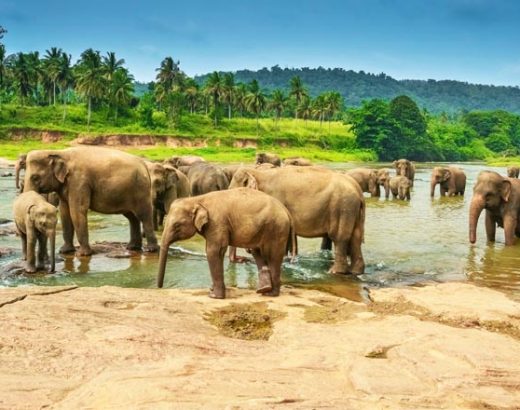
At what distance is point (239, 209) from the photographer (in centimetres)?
805

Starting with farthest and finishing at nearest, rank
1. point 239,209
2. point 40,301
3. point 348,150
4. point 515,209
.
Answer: point 348,150, point 515,209, point 239,209, point 40,301

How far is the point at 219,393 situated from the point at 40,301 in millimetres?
3374

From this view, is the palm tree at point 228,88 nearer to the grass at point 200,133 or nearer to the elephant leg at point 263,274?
the grass at point 200,133

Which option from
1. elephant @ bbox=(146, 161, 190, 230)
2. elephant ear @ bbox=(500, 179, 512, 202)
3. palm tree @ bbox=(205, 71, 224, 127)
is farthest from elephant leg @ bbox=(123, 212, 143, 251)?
palm tree @ bbox=(205, 71, 224, 127)

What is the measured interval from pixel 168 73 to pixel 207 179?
280ft

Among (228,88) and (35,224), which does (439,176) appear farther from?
(228,88)

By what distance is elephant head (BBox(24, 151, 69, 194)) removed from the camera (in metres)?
11.1

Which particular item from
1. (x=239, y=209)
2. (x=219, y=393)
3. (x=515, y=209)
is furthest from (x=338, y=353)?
(x=515, y=209)

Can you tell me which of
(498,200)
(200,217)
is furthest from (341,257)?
(498,200)

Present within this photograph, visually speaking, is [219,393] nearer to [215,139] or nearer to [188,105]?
[215,139]

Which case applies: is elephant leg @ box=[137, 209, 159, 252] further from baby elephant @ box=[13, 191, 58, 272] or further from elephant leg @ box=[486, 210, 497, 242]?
elephant leg @ box=[486, 210, 497, 242]

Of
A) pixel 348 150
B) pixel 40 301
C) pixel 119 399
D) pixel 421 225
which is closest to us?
pixel 119 399

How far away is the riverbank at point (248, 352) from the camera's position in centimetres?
403

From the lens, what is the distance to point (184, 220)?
792cm
